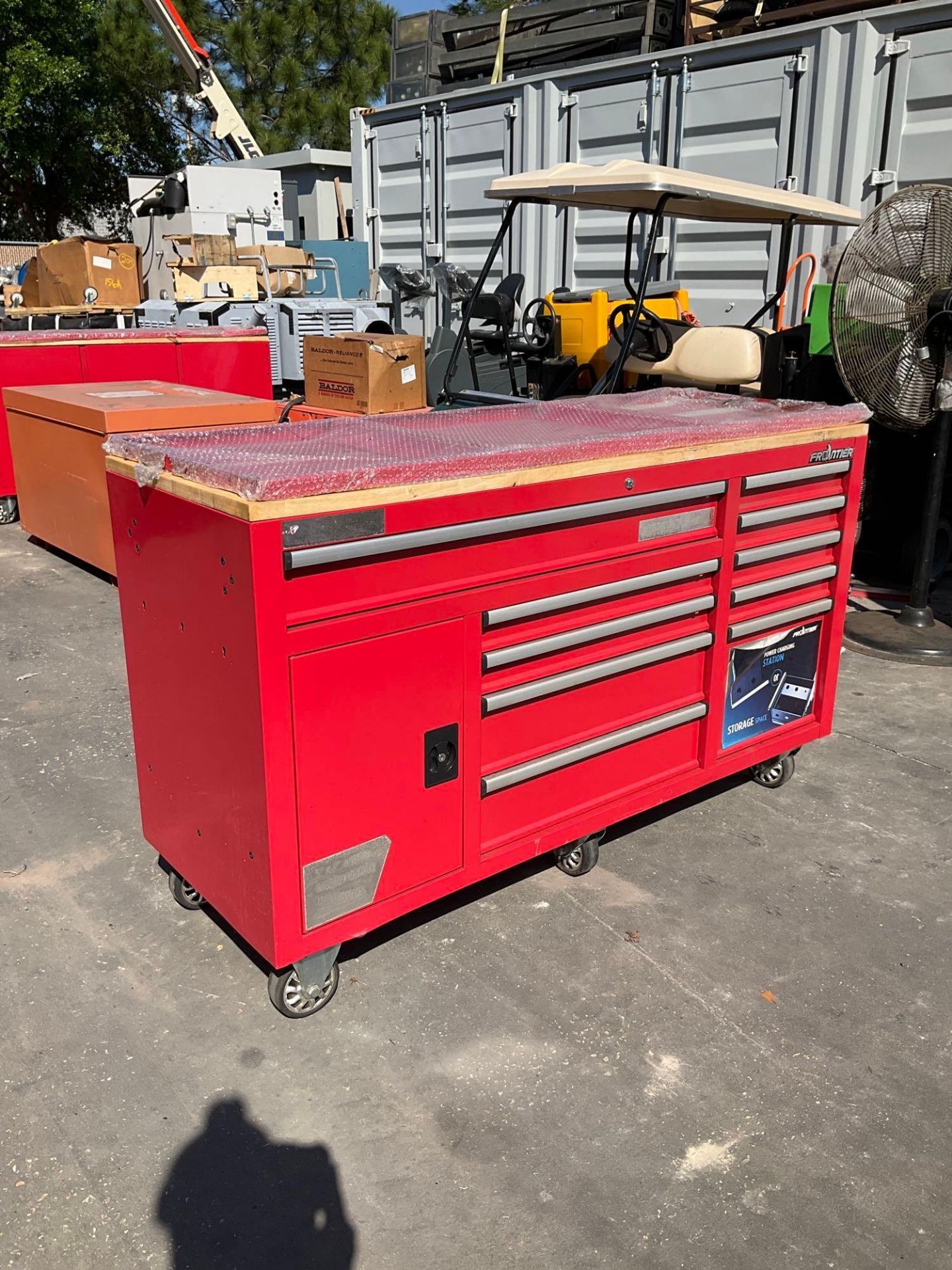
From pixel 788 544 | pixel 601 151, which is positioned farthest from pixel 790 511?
pixel 601 151

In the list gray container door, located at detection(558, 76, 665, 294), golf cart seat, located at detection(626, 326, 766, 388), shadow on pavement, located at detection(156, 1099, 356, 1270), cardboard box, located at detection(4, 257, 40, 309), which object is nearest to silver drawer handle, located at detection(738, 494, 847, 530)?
shadow on pavement, located at detection(156, 1099, 356, 1270)

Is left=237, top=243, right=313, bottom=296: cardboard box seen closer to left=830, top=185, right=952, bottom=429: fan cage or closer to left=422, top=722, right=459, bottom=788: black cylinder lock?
left=830, top=185, right=952, bottom=429: fan cage

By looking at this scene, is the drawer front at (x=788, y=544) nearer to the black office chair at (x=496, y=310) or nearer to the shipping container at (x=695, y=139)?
the black office chair at (x=496, y=310)

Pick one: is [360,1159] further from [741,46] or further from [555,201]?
[741,46]

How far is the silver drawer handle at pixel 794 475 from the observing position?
308cm

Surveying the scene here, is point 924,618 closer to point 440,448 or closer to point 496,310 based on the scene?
point 496,310

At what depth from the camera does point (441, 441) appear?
8.71 ft

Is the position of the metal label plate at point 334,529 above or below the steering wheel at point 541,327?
below

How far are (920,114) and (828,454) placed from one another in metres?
4.15

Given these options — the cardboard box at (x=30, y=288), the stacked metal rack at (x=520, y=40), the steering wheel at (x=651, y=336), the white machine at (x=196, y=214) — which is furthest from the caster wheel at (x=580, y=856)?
the white machine at (x=196, y=214)

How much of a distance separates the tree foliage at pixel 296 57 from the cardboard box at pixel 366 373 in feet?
64.5

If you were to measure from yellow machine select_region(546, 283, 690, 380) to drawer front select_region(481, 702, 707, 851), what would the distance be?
13.4 feet

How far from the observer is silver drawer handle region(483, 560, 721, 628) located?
2559 millimetres

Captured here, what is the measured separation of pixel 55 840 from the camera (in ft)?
10.8
